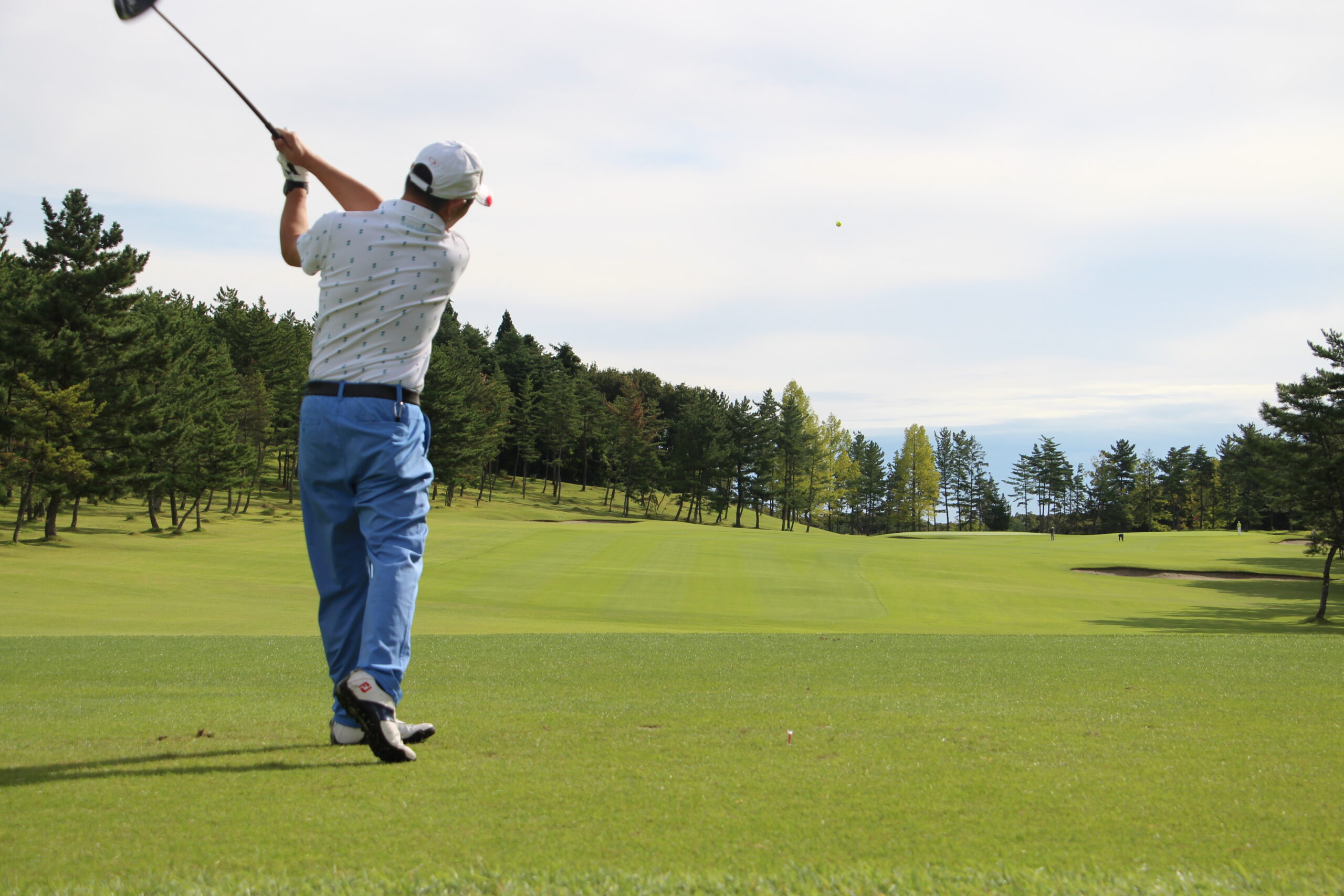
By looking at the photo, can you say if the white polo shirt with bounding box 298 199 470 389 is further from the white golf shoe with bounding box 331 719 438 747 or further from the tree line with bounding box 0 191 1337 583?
the tree line with bounding box 0 191 1337 583

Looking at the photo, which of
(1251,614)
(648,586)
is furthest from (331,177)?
(1251,614)

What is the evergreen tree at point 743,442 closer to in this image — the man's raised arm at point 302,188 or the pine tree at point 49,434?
the pine tree at point 49,434

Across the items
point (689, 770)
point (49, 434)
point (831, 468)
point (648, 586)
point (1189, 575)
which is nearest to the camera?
point (689, 770)

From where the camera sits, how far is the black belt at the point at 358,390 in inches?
137

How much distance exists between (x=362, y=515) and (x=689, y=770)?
5.23ft

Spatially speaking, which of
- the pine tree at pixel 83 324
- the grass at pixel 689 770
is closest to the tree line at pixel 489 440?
the pine tree at pixel 83 324

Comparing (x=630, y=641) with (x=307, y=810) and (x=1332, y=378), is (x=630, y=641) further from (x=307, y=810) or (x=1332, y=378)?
(x=1332, y=378)

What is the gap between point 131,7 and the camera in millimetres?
4273

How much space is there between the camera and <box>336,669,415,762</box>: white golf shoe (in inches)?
119

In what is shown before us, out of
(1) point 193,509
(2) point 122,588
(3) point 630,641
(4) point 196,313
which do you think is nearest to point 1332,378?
(3) point 630,641

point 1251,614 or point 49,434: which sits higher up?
point 49,434

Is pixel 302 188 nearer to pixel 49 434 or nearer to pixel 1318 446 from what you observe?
pixel 1318 446

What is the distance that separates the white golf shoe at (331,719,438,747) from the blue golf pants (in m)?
A: 0.05

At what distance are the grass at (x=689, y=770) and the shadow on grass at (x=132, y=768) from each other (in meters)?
0.02
